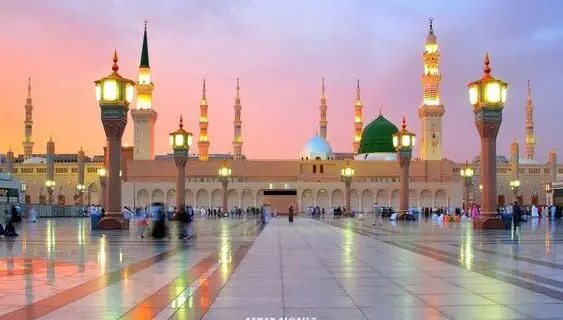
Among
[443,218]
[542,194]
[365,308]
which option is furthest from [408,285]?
[542,194]

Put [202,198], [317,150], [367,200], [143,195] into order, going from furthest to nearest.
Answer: [317,150] → [367,200] → [202,198] → [143,195]

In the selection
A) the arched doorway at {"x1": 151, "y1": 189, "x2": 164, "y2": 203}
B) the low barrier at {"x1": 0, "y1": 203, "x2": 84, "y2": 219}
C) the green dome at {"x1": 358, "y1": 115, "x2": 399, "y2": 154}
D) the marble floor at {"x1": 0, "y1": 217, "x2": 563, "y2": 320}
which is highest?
the green dome at {"x1": 358, "y1": 115, "x2": 399, "y2": 154}

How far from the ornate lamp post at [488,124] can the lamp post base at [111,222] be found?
1361 centimetres

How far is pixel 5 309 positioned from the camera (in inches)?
274

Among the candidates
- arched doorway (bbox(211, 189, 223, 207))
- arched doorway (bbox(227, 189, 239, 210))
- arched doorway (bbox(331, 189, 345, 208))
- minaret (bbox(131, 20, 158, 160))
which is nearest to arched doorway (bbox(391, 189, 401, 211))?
arched doorway (bbox(331, 189, 345, 208))

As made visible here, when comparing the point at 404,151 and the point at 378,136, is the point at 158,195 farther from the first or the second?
the point at 404,151

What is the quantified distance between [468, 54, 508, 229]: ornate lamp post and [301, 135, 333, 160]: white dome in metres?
74.3

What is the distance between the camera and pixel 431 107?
87.0m

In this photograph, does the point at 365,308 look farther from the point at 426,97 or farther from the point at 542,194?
the point at 542,194

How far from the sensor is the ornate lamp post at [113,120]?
2738 centimetres

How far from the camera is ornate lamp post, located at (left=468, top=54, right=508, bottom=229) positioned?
2756 cm

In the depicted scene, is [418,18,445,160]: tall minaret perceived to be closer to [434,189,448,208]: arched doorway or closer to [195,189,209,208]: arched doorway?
[434,189,448,208]: arched doorway

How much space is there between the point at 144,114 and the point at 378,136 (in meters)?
35.5

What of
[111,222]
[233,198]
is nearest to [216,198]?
[233,198]
